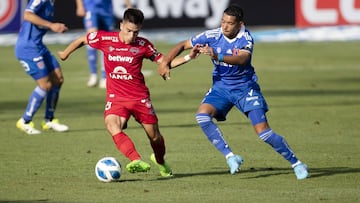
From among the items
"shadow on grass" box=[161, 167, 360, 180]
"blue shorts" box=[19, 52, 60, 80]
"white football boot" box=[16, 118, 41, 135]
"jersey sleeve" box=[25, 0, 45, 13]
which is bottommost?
"white football boot" box=[16, 118, 41, 135]

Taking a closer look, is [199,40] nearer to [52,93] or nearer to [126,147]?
[126,147]

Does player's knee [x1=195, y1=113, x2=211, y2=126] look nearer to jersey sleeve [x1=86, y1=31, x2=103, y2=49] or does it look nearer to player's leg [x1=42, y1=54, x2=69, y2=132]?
jersey sleeve [x1=86, y1=31, x2=103, y2=49]

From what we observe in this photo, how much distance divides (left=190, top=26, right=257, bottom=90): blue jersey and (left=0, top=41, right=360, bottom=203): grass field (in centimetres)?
104

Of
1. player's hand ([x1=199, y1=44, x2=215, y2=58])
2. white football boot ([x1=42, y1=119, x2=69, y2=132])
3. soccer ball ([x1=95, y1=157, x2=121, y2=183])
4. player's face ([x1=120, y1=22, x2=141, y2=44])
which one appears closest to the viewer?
player's hand ([x1=199, y1=44, x2=215, y2=58])

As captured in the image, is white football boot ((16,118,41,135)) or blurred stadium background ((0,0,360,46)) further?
blurred stadium background ((0,0,360,46))

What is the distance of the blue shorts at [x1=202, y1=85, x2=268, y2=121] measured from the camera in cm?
1220

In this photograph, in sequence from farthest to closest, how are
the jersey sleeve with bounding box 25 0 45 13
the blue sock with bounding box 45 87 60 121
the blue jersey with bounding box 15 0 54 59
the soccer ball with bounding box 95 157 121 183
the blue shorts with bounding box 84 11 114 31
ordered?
the blue shorts with bounding box 84 11 114 31, the blue sock with bounding box 45 87 60 121, the blue jersey with bounding box 15 0 54 59, the jersey sleeve with bounding box 25 0 45 13, the soccer ball with bounding box 95 157 121 183

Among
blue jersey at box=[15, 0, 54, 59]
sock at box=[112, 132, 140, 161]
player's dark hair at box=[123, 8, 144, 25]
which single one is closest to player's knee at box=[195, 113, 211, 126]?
sock at box=[112, 132, 140, 161]

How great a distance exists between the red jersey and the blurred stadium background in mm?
19180

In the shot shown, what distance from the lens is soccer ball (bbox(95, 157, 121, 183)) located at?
37.9 ft

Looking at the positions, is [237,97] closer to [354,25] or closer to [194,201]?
[194,201]

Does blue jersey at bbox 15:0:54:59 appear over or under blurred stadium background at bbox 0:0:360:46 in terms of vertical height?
over

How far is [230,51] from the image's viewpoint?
1223 centimetres

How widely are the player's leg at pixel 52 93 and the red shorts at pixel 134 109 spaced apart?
505 centimetres
